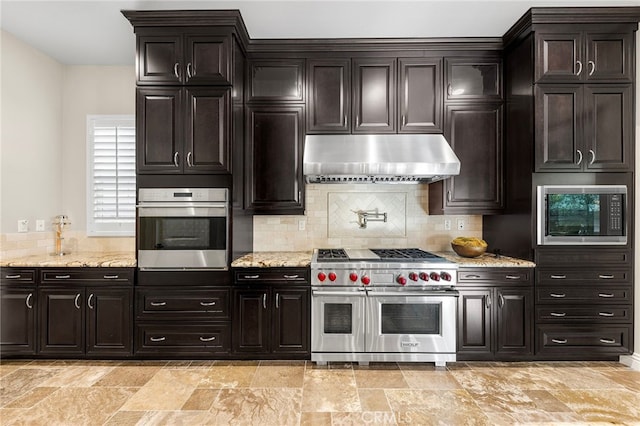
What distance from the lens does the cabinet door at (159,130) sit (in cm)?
317

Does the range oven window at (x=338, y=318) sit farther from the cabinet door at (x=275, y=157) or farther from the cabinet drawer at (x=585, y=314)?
the cabinet drawer at (x=585, y=314)

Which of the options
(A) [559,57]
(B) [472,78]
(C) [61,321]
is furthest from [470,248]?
(C) [61,321]

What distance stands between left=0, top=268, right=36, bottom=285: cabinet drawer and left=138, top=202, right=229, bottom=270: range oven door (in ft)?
3.09

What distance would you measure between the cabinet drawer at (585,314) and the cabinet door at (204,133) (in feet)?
9.91

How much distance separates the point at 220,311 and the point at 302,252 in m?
1.08

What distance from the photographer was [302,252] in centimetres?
389

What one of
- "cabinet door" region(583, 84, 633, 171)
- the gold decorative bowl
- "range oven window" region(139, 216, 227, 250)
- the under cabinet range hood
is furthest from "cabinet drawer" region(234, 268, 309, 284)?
"cabinet door" region(583, 84, 633, 171)

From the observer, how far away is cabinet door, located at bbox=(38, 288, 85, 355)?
316cm

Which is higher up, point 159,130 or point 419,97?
point 419,97

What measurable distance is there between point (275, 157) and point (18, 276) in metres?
2.47

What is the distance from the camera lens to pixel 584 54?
10.3 feet

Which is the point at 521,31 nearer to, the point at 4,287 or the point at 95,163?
the point at 95,163

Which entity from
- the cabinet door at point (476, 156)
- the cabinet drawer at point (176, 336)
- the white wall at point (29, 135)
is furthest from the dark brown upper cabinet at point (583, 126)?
the white wall at point (29, 135)

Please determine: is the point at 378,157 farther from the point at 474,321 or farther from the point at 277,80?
the point at 474,321
